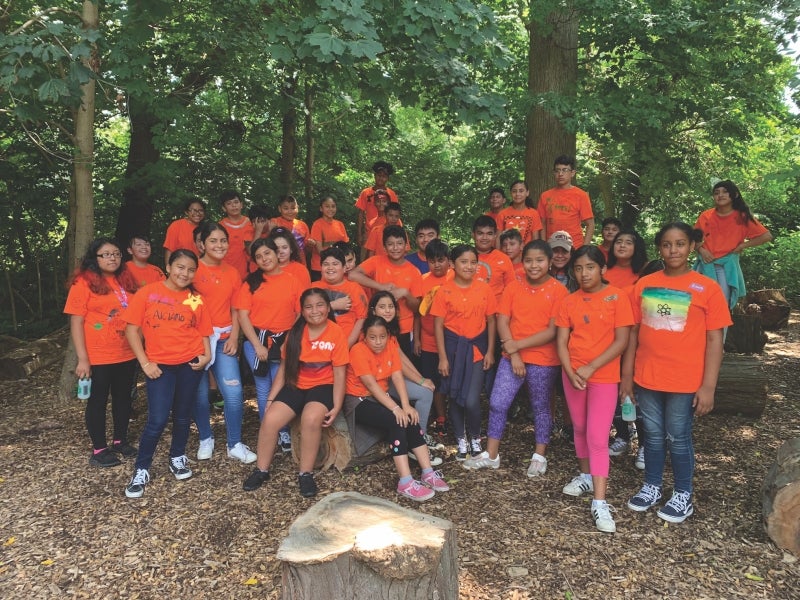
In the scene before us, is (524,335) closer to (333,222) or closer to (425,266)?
(425,266)

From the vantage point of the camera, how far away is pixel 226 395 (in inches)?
173

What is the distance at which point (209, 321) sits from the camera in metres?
4.23

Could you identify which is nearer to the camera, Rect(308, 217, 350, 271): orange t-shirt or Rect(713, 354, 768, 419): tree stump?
Rect(713, 354, 768, 419): tree stump

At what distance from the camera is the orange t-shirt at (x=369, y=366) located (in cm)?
407

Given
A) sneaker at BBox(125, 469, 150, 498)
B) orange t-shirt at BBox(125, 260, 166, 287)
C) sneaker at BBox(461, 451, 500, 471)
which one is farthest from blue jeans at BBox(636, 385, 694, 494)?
orange t-shirt at BBox(125, 260, 166, 287)

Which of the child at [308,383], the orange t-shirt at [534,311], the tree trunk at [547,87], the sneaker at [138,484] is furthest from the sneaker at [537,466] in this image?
the tree trunk at [547,87]

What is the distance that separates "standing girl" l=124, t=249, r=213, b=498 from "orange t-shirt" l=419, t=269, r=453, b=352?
5.96ft

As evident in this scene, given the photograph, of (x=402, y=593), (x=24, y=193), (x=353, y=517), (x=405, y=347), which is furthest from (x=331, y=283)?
(x=24, y=193)

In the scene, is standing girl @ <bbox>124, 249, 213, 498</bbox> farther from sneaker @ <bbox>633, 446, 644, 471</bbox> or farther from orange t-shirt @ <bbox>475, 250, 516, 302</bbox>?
sneaker @ <bbox>633, 446, 644, 471</bbox>

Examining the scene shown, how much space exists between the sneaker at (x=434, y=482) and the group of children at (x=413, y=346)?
0.02 metres

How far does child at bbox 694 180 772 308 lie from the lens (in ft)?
16.2

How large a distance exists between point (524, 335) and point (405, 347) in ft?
3.76

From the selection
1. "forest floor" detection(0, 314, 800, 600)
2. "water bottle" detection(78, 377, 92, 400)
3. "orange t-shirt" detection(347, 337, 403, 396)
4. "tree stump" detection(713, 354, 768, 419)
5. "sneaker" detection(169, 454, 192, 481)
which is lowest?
"forest floor" detection(0, 314, 800, 600)

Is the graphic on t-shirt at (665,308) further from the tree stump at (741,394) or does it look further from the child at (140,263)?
the child at (140,263)
